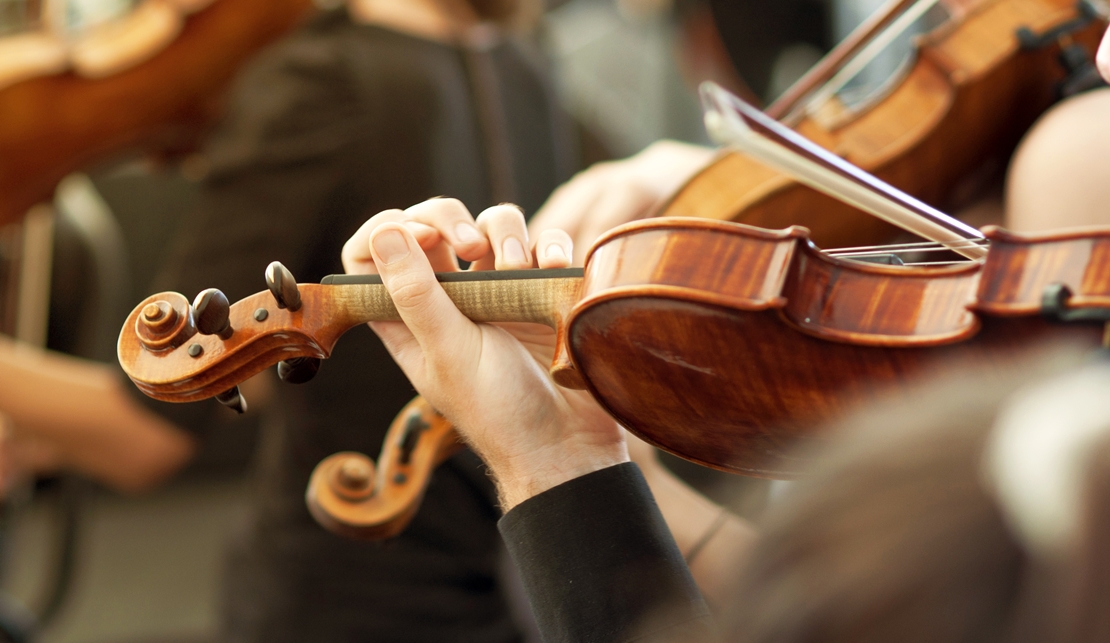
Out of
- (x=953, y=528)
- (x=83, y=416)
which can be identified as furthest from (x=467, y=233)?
(x=83, y=416)

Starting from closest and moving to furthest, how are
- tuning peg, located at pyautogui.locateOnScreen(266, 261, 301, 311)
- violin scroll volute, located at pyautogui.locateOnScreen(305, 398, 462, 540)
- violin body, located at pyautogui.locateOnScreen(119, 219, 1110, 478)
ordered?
violin body, located at pyautogui.locateOnScreen(119, 219, 1110, 478)
tuning peg, located at pyautogui.locateOnScreen(266, 261, 301, 311)
violin scroll volute, located at pyautogui.locateOnScreen(305, 398, 462, 540)

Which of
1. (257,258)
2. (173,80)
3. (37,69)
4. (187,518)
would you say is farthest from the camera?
(187,518)

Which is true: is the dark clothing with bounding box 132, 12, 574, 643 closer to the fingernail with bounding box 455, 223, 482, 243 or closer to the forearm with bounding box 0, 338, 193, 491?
the forearm with bounding box 0, 338, 193, 491

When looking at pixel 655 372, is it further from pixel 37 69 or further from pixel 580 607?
pixel 37 69

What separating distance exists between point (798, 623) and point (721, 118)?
26cm

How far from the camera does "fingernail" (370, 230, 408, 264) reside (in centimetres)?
54

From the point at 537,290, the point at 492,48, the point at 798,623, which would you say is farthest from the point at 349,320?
the point at 492,48

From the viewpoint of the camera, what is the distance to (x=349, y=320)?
0.58 meters

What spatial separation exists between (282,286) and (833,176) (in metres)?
0.31

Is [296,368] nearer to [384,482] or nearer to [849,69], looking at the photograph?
[384,482]

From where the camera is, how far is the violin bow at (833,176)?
492 mm

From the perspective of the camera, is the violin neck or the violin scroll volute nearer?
A: the violin neck

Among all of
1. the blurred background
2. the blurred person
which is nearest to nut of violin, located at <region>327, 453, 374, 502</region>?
the blurred person

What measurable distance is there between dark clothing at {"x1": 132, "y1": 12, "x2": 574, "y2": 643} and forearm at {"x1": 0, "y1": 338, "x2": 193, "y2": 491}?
5 centimetres
